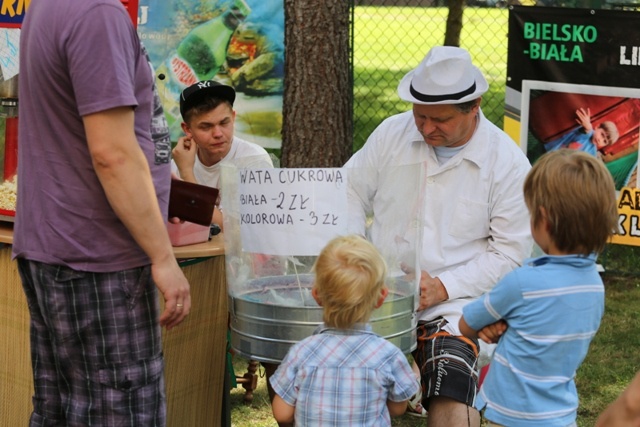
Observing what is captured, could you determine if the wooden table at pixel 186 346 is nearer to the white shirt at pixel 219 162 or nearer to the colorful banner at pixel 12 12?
the colorful banner at pixel 12 12

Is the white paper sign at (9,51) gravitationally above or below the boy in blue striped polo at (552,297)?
above

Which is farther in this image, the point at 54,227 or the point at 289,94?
the point at 289,94

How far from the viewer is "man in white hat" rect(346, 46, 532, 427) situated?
3.47 metres

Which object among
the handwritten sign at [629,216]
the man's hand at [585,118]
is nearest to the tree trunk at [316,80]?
the man's hand at [585,118]

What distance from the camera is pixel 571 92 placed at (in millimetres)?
6281

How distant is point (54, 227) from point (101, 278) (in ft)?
0.58

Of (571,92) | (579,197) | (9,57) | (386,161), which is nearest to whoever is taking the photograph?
(579,197)

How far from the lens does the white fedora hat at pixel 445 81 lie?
3.48m

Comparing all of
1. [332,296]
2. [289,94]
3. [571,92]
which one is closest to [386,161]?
[332,296]

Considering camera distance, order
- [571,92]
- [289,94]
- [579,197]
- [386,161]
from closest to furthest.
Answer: [579,197]
[386,161]
[289,94]
[571,92]

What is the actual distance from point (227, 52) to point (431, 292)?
4529 millimetres

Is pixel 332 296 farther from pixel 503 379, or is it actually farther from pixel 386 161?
pixel 386 161

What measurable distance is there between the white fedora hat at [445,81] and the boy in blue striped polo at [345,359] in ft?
2.93

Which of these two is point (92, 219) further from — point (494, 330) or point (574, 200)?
point (574, 200)
